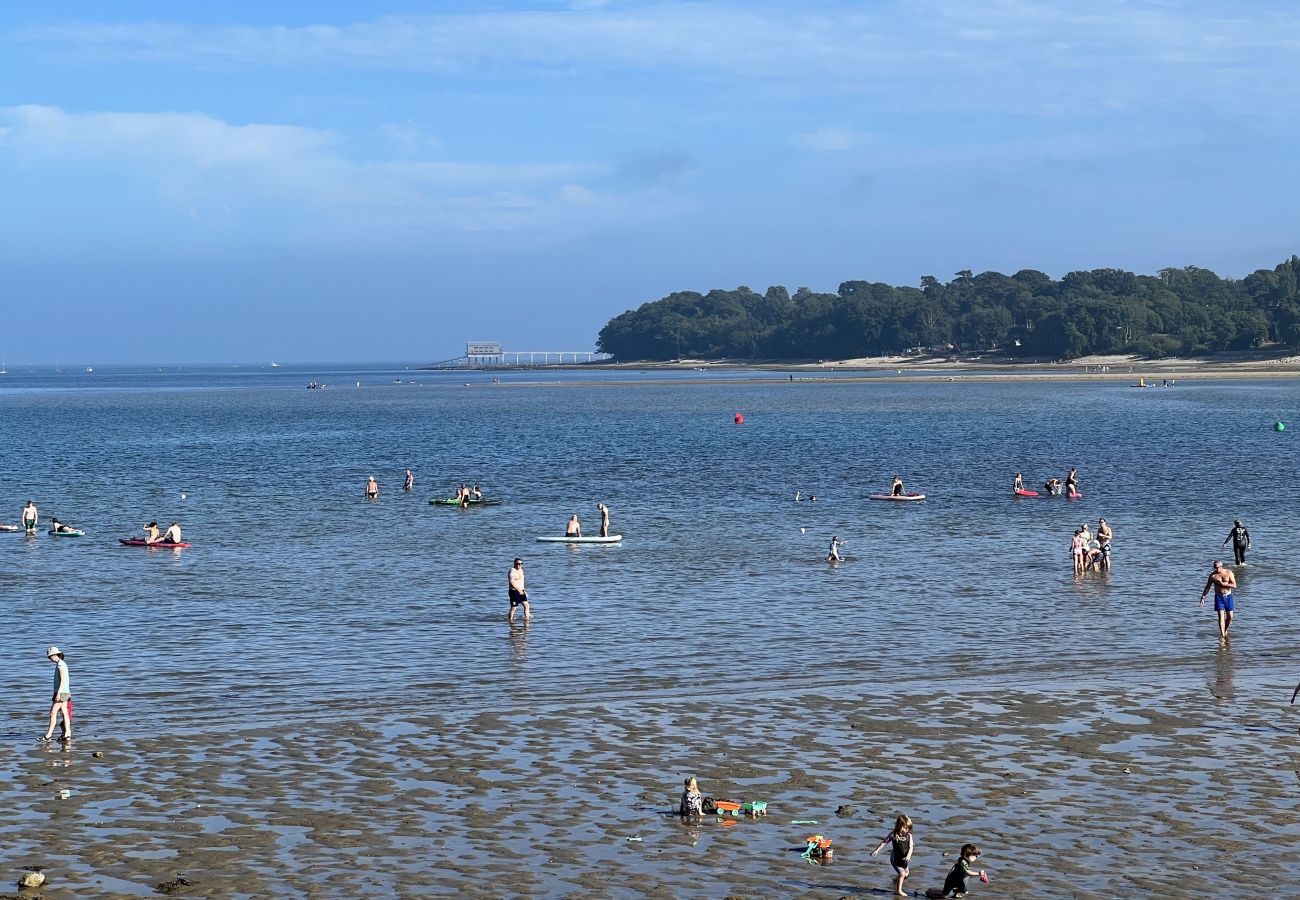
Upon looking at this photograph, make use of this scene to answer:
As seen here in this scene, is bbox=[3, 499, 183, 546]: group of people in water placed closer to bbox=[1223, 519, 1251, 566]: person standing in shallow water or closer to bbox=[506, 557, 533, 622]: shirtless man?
bbox=[506, 557, 533, 622]: shirtless man

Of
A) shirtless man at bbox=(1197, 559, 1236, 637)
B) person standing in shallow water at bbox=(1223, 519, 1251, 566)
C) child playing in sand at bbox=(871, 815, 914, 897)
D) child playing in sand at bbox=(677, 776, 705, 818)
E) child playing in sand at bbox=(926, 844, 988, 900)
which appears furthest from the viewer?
person standing in shallow water at bbox=(1223, 519, 1251, 566)

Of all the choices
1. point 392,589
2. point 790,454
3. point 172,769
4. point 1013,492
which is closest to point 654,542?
point 392,589

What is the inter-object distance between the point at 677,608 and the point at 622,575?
21.9 feet

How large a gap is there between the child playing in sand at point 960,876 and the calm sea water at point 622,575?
11.2m

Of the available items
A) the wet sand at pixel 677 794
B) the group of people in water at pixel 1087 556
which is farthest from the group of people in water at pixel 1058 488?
the wet sand at pixel 677 794

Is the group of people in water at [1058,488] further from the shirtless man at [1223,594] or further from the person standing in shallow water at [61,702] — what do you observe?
the person standing in shallow water at [61,702]

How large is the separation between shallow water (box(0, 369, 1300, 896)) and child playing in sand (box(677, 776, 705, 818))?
4.33 ft

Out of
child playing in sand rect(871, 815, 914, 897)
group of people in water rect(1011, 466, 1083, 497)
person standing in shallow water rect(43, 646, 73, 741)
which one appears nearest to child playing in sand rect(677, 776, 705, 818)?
child playing in sand rect(871, 815, 914, 897)

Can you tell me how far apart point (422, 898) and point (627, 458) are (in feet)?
250

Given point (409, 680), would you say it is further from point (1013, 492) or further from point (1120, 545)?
point (1013, 492)

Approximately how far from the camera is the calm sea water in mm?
30250

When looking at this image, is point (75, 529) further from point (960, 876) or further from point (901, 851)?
point (960, 876)

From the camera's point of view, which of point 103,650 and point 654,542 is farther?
point 654,542

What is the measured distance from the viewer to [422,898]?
57.7 ft
